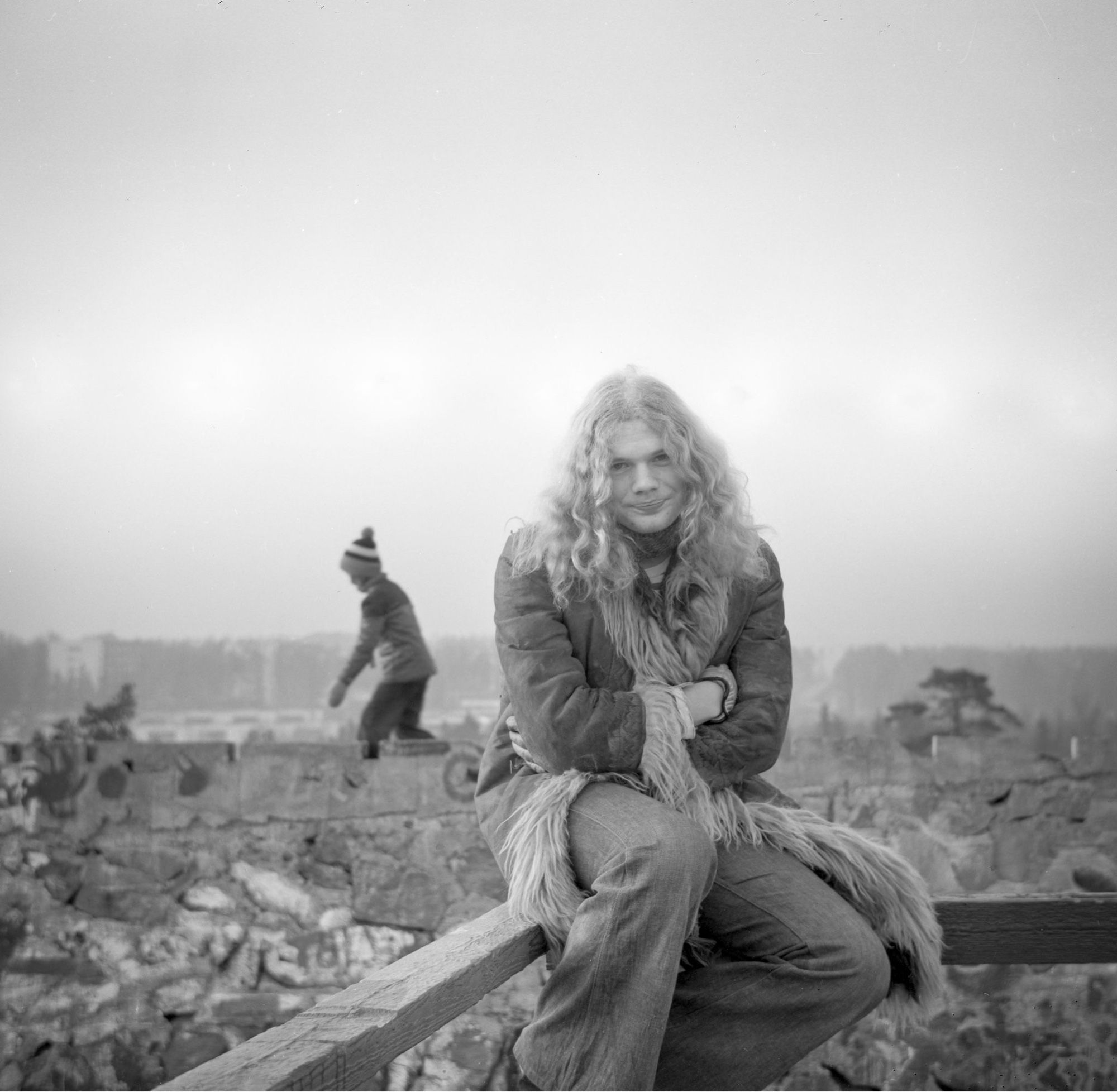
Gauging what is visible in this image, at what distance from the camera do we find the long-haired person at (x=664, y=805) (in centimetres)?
144

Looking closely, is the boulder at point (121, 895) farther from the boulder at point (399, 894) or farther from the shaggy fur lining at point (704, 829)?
the shaggy fur lining at point (704, 829)

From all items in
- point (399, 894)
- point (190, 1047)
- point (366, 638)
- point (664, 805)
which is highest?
point (366, 638)

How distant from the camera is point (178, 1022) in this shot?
5316mm

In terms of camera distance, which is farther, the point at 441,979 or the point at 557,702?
the point at 557,702

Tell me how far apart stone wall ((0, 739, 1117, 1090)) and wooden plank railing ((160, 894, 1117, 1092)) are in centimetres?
365

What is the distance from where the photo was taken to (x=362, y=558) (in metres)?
5.79

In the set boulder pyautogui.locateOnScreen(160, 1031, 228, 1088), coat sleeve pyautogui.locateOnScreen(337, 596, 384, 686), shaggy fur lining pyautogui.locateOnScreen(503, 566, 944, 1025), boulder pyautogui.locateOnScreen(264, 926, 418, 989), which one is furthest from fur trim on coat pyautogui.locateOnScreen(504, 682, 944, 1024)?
boulder pyautogui.locateOnScreen(160, 1031, 228, 1088)

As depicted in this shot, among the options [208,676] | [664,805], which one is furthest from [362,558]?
[664,805]

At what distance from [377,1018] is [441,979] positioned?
0.52 feet

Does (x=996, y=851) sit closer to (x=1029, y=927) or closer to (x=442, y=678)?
(x=442, y=678)

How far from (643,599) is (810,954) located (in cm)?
60

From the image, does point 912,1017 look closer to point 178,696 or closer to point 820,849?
point 820,849

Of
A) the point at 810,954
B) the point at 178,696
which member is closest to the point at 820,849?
the point at 810,954

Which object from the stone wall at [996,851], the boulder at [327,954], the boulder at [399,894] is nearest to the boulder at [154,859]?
the boulder at [327,954]
